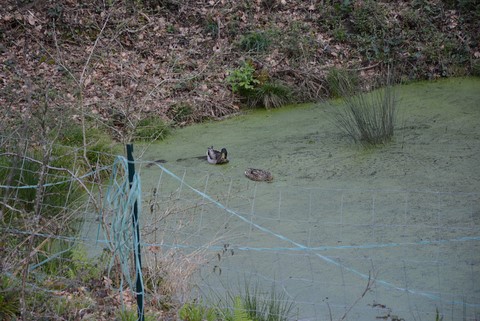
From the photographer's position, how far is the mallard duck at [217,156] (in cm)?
591

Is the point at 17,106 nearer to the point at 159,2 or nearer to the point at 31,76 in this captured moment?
the point at 31,76

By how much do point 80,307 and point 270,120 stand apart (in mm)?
4055

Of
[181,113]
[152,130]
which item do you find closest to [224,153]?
[152,130]

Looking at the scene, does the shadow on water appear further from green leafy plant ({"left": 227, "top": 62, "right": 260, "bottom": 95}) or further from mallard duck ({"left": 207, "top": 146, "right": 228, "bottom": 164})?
green leafy plant ({"left": 227, "top": 62, "right": 260, "bottom": 95})

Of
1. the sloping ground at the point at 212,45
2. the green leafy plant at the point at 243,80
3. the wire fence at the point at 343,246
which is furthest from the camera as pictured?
the green leafy plant at the point at 243,80

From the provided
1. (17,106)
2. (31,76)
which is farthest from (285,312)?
(31,76)

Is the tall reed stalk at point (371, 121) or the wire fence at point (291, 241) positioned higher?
the tall reed stalk at point (371, 121)

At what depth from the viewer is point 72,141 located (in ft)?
20.1

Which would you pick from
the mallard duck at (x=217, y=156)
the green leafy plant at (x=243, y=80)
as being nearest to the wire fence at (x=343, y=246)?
the mallard duck at (x=217, y=156)

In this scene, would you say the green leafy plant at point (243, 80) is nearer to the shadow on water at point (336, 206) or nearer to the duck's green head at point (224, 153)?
the shadow on water at point (336, 206)

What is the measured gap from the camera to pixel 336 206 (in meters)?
5.02

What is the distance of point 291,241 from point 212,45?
168 inches

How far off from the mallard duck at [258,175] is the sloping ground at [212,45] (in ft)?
6.00

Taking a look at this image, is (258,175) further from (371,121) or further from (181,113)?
(181,113)
